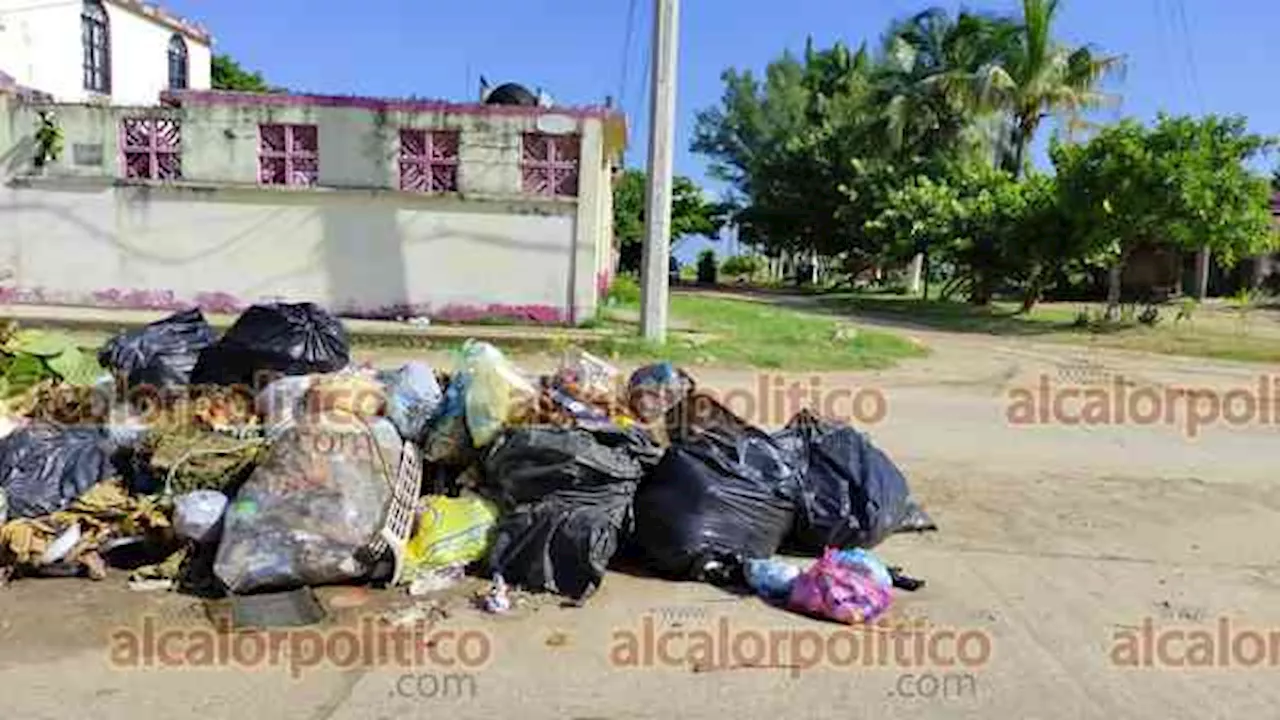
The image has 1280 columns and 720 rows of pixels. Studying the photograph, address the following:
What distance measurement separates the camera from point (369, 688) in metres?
3.85

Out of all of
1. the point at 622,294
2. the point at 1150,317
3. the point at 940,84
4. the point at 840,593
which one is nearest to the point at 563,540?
the point at 840,593

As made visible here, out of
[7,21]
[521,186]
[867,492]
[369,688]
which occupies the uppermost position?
[7,21]

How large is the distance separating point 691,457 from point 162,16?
29140 millimetres

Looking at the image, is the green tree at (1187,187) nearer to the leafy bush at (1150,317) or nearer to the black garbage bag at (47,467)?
the leafy bush at (1150,317)

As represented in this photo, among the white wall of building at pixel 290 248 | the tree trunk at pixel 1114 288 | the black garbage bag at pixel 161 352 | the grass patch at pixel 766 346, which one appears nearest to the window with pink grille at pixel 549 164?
the white wall of building at pixel 290 248

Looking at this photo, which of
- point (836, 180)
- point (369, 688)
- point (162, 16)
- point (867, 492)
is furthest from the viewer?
point (836, 180)

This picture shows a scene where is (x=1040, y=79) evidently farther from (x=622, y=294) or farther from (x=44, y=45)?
(x=44, y=45)

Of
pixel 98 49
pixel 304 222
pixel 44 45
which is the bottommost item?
pixel 304 222

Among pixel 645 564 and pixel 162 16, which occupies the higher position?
pixel 162 16

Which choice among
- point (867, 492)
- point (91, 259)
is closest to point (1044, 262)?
point (91, 259)

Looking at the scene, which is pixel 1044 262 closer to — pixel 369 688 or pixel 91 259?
pixel 91 259

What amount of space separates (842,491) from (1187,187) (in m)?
16.1

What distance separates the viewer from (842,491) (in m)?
5.45

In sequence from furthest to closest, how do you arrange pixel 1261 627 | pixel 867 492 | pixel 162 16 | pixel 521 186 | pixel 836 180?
pixel 836 180 < pixel 162 16 < pixel 521 186 < pixel 867 492 < pixel 1261 627
